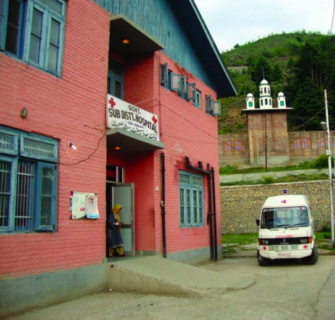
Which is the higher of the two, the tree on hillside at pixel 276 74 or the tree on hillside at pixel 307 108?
the tree on hillside at pixel 276 74

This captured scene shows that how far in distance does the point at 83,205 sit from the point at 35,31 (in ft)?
13.5

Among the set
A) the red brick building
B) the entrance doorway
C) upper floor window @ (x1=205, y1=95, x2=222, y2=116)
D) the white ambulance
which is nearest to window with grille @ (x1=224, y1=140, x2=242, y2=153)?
upper floor window @ (x1=205, y1=95, x2=222, y2=116)

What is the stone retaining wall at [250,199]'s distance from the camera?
3612 cm

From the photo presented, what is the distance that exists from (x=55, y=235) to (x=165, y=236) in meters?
5.02

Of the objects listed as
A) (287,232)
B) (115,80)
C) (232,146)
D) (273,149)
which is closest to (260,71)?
(273,149)

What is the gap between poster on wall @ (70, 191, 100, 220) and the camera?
957cm

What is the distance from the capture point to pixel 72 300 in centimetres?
905

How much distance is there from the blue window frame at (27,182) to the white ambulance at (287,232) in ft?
28.0

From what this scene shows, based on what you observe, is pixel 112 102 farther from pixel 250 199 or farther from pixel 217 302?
pixel 250 199

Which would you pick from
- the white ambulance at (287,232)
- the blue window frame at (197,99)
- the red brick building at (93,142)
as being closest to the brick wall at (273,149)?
the blue window frame at (197,99)

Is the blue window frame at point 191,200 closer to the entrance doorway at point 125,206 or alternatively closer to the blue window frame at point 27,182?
the entrance doorway at point 125,206

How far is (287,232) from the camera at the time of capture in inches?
574

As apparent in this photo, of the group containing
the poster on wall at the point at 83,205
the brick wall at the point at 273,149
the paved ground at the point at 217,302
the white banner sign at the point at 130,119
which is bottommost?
the paved ground at the point at 217,302

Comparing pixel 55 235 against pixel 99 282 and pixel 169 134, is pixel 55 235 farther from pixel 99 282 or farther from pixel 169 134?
pixel 169 134
